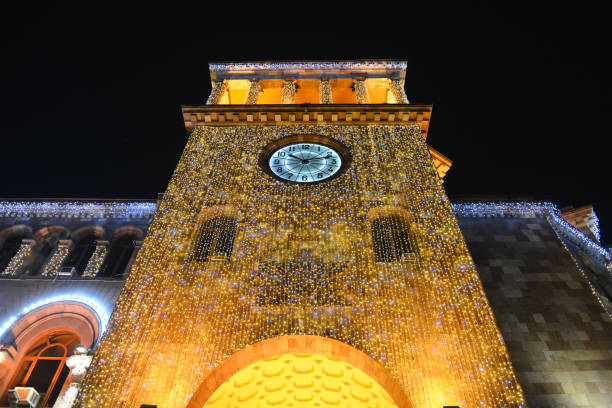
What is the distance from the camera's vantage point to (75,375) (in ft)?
36.2

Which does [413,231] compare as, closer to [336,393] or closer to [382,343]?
[382,343]

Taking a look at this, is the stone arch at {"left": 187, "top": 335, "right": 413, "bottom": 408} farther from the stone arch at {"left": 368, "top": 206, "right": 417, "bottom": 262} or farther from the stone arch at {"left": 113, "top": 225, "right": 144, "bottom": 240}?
the stone arch at {"left": 113, "top": 225, "right": 144, "bottom": 240}

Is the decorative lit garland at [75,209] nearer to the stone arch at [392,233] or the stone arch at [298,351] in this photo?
the stone arch at [298,351]

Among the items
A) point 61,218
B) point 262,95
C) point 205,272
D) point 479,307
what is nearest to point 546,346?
point 479,307

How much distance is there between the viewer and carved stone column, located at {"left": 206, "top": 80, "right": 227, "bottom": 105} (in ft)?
60.5

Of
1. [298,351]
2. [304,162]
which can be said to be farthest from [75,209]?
[298,351]

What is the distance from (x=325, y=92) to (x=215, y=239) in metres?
10.1

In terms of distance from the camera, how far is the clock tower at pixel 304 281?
29.4ft

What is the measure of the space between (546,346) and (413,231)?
4874 mm

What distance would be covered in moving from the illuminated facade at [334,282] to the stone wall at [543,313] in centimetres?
5

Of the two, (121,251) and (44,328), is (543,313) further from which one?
(44,328)

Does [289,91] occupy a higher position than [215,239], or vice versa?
[289,91]

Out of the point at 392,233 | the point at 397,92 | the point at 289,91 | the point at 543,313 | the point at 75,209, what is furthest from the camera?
the point at 289,91

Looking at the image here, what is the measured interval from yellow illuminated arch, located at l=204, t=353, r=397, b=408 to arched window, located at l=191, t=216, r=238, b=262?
3.66 meters
